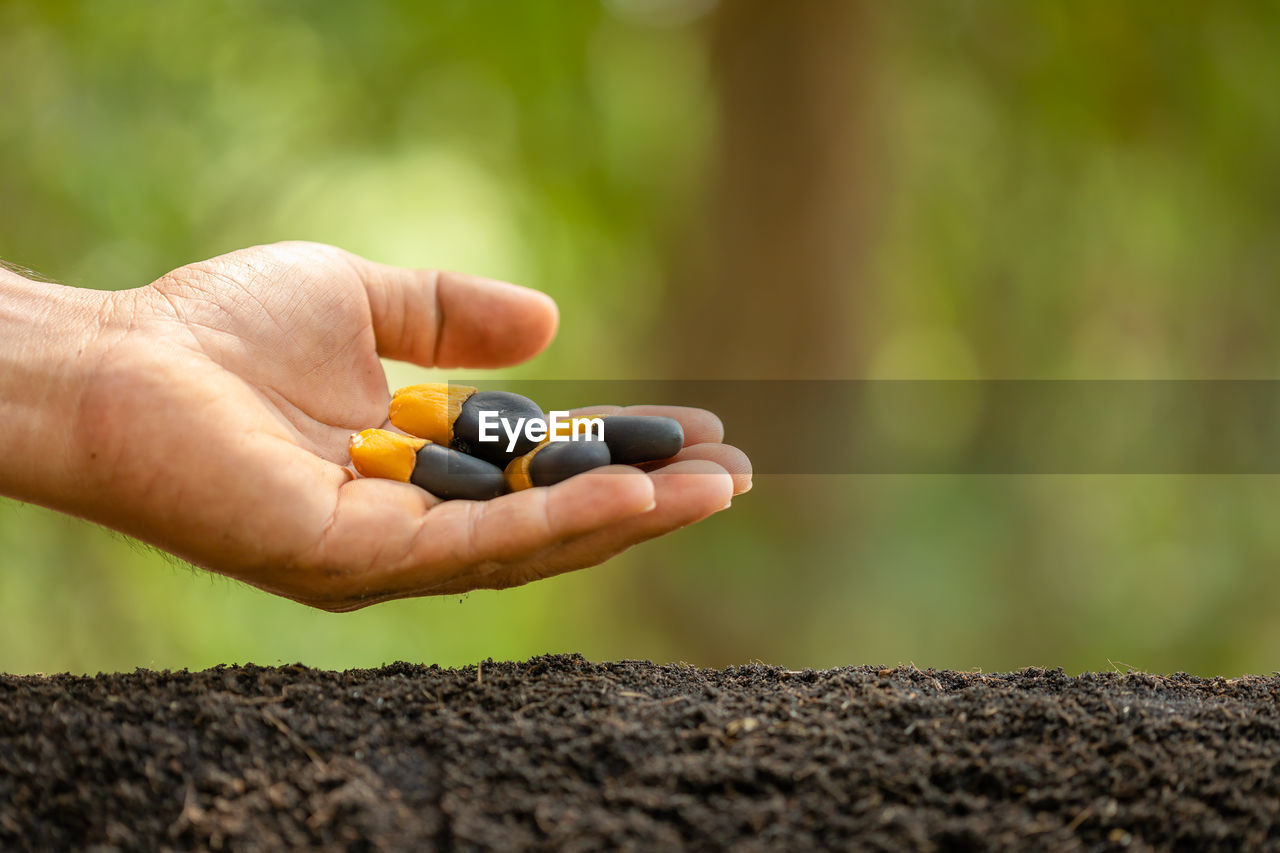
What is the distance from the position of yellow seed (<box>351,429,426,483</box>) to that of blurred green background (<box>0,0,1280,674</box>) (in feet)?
4.84

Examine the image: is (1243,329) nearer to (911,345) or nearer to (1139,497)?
(1139,497)

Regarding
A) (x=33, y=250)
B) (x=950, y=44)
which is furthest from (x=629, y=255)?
(x=33, y=250)

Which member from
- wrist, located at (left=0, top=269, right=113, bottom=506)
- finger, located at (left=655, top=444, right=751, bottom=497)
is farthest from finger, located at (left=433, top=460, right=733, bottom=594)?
wrist, located at (left=0, top=269, right=113, bottom=506)

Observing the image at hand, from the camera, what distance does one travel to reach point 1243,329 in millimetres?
3303

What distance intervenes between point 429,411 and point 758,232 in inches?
62.3

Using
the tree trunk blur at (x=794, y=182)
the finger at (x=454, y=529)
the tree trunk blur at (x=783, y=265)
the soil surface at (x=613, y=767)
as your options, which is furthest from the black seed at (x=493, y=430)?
the tree trunk blur at (x=794, y=182)

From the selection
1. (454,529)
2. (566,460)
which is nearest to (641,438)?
(566,460)

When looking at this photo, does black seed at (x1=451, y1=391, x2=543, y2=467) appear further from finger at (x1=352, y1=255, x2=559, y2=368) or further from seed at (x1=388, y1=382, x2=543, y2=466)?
finger at (x1=352, y1=255, x2=559, y2=368)

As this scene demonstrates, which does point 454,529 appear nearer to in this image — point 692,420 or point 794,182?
point 692,420

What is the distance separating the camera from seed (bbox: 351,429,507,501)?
1453mm

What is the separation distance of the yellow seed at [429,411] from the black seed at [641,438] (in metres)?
0.32

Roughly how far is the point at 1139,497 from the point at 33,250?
3934 millimetres

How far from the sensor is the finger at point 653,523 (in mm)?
1278

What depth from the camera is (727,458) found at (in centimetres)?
151
